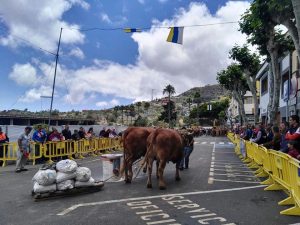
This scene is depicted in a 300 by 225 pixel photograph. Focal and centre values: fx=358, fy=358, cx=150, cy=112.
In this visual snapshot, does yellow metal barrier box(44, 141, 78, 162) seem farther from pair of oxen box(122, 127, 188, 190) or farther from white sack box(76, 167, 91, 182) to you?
white sack box(76, 167, 91, 182)

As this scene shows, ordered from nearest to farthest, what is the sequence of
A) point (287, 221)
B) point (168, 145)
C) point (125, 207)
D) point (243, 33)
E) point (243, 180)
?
1. point (287, 221)
2. point (125, 207)
3. point (168, 145)
4. point (243, 180)
5. point (243, 33)

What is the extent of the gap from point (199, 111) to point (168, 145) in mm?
123106

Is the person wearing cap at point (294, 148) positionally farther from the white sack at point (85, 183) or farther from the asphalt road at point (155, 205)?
the white sack at point (85, 183)

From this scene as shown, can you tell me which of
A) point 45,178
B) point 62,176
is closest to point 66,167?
point 62,176

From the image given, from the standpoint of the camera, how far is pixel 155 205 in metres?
7.35

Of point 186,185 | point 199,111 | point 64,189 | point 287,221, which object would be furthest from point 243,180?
point 199,111

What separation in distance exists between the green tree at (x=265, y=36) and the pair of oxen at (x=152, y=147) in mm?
7820

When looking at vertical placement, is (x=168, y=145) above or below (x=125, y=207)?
above

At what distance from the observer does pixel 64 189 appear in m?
8.34

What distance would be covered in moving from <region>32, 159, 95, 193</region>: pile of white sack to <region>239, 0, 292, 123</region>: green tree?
34.2 feet

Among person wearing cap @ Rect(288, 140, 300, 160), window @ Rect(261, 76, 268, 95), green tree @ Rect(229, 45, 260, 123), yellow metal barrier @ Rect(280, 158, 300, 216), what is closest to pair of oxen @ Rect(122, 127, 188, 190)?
person wearing cap @ Rect(288, 140, 300, 160)

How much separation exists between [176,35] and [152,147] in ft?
28.5

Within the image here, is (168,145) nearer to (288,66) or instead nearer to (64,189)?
(64,189)

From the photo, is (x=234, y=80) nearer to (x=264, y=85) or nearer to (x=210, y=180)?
(x=264, y=85)
